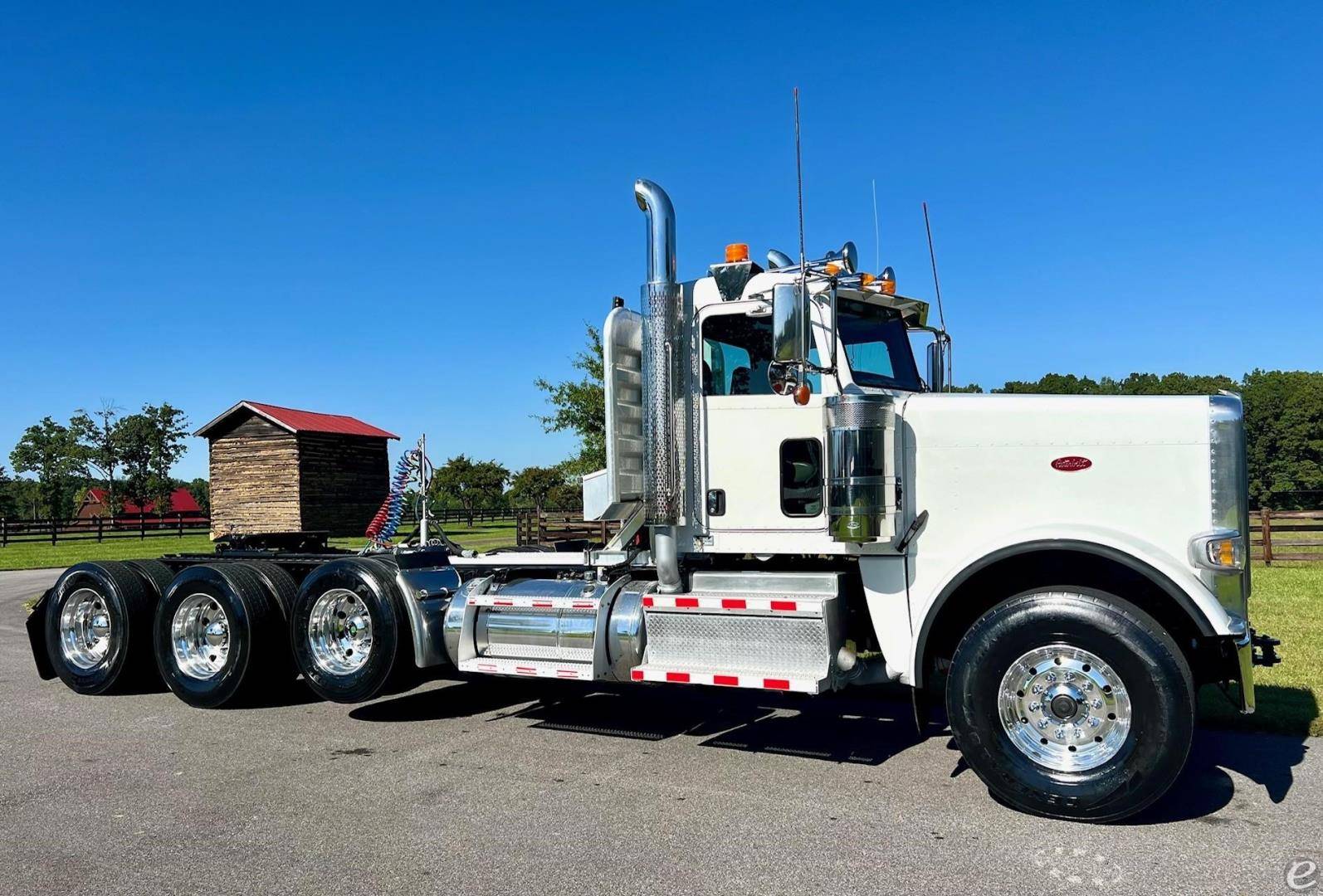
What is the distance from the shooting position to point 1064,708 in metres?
5.34

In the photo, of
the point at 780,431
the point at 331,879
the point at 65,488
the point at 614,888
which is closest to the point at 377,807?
the point at 331,879

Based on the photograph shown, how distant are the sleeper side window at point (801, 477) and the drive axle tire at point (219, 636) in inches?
174

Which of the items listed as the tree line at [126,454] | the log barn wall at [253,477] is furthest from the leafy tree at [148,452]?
the log barn wall at [253,477]

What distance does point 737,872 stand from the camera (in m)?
4.56

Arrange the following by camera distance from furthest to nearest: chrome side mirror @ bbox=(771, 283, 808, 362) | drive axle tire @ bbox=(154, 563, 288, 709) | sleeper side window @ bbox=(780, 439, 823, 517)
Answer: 1. drive axle tire @ bbox=(154, 563, 288, 709)
2. sleeper side window @ bbox=(780, 439, 823, 517)
3. chrome side mirror @ bbox=(771, 283, 808, 362)

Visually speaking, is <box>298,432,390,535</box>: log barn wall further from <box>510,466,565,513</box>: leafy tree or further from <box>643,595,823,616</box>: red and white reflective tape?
<box>510,466,565,513</box>: leafy tree

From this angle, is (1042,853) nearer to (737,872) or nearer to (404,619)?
(737,872)

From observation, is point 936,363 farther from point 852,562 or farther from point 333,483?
point 333,483

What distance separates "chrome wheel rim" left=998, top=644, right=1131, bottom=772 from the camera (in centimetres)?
525

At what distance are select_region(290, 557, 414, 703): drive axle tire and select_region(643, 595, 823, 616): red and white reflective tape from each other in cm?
207

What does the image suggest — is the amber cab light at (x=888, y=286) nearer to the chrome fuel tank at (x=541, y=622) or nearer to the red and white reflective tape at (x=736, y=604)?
the red and white reflective tape at (x=736, y=604)

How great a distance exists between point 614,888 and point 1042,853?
1.96 meters

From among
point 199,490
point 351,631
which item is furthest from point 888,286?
point 199,490

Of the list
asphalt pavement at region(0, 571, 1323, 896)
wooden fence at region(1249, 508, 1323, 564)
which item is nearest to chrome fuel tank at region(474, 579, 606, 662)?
asphalt pavement at region(0, 571, 1323, 896)
